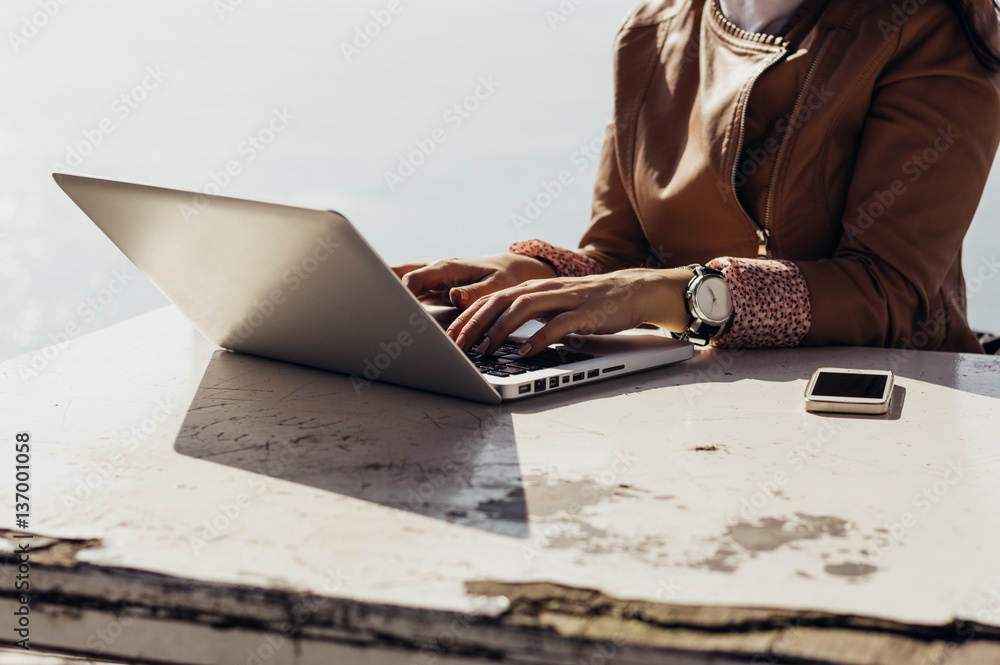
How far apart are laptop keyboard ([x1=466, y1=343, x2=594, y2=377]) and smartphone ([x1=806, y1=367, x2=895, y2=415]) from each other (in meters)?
0.24

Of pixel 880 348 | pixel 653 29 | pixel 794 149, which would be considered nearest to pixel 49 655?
pixel 880 348

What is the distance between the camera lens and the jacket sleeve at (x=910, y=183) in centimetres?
112

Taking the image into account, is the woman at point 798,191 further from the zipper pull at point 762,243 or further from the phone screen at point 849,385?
the phone screen at point 849,385

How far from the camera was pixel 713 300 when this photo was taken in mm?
1081

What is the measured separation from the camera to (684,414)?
0.80 metres

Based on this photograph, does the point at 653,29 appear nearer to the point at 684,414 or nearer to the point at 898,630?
the point at 684,414

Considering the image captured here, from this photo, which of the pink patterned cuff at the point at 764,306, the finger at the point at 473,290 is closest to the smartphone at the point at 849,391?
the pink patterned cuff at the point at 764,306

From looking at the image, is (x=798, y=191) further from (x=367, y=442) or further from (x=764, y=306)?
(x=367, y=442)

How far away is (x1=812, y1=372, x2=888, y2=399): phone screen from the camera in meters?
0.82

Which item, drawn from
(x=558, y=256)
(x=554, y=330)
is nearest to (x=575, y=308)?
(x=554, y=330)

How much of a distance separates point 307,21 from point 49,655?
3.26 meters

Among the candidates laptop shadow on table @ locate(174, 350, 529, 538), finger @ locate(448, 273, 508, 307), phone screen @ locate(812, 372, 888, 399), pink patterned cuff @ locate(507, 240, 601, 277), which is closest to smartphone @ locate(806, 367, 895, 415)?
phone screen @ locate(812, 372, 888, 399)

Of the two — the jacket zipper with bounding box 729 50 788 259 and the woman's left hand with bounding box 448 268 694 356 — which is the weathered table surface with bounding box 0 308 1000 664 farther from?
the jacket zipper with bounding box 729 50 788 259

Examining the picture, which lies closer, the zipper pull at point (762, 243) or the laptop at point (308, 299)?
the laptop at point (308, 299)
